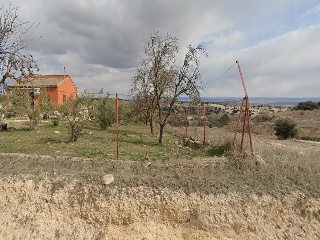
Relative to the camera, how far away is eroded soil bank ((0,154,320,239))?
5.73 metres

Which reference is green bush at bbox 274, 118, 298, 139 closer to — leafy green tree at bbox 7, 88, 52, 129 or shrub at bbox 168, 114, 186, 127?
shrub at bbox 168, 114, 186, 127

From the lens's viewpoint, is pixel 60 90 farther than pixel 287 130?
Yes

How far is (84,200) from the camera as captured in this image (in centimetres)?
606

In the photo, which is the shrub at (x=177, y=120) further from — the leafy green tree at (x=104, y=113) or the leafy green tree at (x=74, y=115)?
the leafy green tree at (x=74, y=115)

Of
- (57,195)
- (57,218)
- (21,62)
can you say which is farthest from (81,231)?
(21,62)

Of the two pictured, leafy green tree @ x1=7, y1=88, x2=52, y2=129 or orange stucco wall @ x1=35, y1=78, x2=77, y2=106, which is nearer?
leafy green tree @ x1=7, y1=88, x2=52, y2=129

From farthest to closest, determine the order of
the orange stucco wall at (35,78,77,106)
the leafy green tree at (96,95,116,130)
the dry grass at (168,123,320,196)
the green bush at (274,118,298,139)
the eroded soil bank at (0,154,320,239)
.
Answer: the orange stucco wall at (35,78,77,106) → the green bush at (274,118,298,139) → the leafy green tree at (96,95,116,130) → the dry grass at (168,123,320,196) → the eroded soil bank at (0,154,320,239)

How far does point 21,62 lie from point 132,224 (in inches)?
284

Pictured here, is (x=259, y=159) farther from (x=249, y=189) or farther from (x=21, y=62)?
(x=21, y=62)

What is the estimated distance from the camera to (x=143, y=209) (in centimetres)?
598

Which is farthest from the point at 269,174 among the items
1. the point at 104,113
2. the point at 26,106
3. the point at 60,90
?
the point at 60,90

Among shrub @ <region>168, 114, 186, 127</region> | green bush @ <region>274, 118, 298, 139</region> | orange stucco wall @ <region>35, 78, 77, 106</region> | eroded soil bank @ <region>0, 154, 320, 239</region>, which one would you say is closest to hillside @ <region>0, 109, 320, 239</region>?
eroded soil bank @ <region>0, 154, 320, 239</region>

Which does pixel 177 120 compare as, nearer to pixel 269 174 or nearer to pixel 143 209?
pixel 269 174

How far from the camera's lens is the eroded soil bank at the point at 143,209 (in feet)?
18.8
